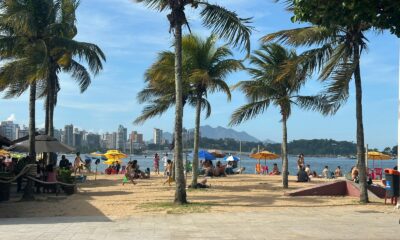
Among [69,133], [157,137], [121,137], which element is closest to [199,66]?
[69,133]

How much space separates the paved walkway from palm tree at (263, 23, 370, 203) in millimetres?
3366

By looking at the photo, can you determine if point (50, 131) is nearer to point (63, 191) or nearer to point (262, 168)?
point (63, 191)

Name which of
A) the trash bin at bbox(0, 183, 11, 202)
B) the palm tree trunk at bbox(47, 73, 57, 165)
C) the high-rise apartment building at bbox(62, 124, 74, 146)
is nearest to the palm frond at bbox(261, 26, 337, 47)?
the trash bin at bbox(0, 183, 11, 202)

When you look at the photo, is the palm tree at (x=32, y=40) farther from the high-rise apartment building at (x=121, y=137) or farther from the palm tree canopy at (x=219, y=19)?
the high-rise apartment building at (x=121, y=137)

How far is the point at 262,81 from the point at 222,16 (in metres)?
7.92

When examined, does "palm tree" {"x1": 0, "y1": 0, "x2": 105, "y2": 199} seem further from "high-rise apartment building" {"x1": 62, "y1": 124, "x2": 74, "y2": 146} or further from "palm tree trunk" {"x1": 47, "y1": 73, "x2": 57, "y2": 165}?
"high-rise apartment building" {"x1": 62, "y1": 124, "x2": 74, "y2": 146}

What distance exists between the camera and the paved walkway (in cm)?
852

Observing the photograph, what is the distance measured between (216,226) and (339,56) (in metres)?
7.57

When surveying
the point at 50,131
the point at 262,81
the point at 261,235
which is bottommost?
the point at 261,235

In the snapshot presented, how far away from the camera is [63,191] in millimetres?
18141

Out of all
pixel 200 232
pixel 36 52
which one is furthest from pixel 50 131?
pixel 200 232

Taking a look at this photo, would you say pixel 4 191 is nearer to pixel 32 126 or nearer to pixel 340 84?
pixel 32 126

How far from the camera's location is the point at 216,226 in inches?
377

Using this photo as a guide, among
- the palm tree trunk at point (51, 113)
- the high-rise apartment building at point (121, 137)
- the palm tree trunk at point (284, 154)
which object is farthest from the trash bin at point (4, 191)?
the high-rise apartment building at point (121, 137)
